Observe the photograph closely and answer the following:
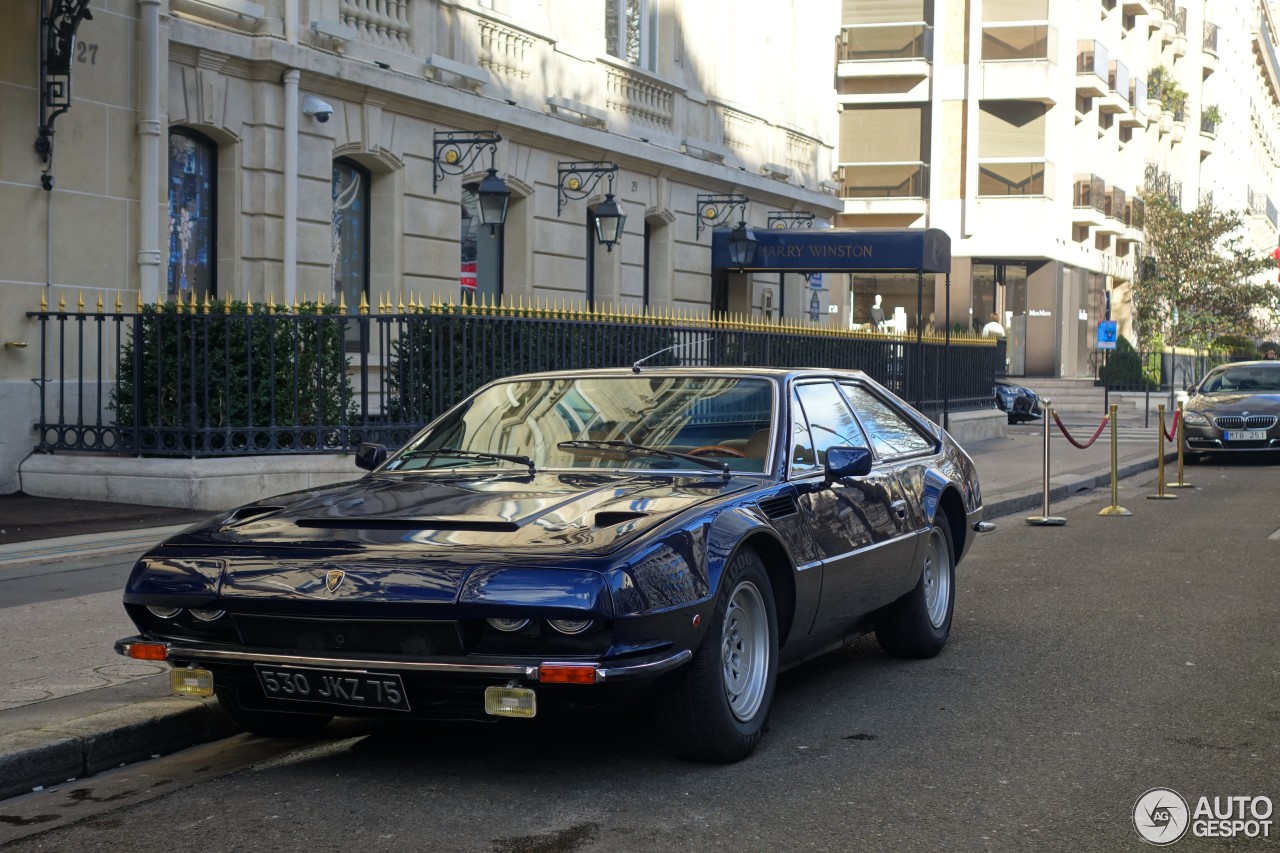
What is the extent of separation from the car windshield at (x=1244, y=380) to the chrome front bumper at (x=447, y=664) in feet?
68.5

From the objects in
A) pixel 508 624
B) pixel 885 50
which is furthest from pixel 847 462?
pixel 885 50

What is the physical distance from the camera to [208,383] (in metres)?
13.0

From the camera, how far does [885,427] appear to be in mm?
7523

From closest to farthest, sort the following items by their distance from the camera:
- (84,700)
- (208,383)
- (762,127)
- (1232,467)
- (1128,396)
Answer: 1. (84,700)
2. (208,383)
3. (1232,467)
4. (762,127)
5. (1128,396)

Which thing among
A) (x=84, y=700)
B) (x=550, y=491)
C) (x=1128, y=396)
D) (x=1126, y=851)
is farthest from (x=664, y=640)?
(x=1128, y=396)

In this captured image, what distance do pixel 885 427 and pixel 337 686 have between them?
11.2 feet

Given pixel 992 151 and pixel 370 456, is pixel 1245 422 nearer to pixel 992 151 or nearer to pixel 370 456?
pixel 370 456

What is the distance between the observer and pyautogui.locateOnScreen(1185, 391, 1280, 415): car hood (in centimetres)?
2286

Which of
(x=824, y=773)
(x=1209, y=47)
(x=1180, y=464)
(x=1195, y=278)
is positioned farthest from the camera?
(x=1209, y=47)

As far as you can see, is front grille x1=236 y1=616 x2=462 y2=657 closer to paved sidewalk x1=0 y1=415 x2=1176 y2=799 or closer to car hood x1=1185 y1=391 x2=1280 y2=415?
paved sidewalk x1=0 y1=415 x2=1176 y2=799

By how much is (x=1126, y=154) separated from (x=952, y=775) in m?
59.5

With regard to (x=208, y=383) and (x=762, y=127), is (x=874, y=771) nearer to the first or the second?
(x=208, y=383)

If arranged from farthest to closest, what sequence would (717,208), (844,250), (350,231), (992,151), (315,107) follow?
(992,151), (717,208), (844,250), (350,231), (315,107)
